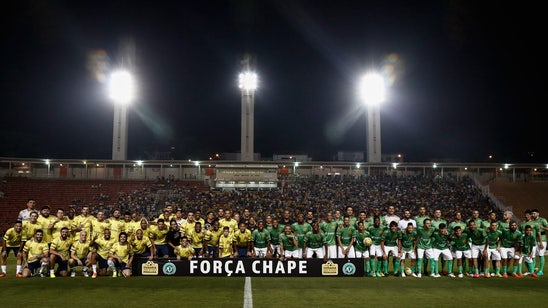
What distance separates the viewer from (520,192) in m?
38.6

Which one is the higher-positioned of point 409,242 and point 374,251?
point 409,242

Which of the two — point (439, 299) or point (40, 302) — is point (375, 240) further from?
point (40, 302)

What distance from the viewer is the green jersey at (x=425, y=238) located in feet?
40.5

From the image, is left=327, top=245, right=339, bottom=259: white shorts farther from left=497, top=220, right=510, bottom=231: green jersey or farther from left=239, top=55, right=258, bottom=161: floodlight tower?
→ left=239, top=55, right=258, bottom=161: floodlight tower

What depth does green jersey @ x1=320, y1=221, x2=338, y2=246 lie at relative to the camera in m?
13.1

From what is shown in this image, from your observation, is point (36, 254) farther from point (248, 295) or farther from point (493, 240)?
point (493, 240)

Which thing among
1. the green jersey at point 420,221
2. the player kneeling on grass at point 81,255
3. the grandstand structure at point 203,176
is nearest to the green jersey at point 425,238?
the green jersey at point 420,221

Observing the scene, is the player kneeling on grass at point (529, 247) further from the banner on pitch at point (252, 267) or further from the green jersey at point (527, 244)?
the banner on pitch at point (252, 267)

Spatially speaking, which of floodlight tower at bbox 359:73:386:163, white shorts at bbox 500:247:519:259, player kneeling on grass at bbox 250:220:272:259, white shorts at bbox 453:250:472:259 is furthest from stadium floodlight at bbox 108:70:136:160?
white shorts at bbox 500:247:519:259

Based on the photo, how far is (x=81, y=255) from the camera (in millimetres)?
12438

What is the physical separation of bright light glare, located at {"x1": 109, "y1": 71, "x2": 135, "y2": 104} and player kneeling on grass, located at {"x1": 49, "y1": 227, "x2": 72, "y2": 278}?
28.1 m

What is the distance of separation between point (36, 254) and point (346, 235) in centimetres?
912

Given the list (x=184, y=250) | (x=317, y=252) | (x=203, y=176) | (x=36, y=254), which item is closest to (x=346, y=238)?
(x=317, y=252)

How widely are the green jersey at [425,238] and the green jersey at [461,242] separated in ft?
2.63
